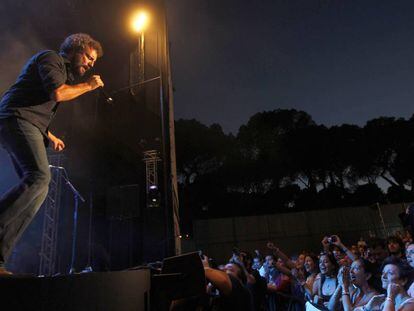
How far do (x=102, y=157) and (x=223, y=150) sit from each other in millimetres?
18826

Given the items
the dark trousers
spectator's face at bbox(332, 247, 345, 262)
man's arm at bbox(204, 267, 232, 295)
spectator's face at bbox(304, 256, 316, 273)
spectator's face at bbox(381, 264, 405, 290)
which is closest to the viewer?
the dark trousers

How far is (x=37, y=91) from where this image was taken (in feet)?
6.02

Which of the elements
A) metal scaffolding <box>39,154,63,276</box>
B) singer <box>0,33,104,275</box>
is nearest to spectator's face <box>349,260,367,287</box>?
singer <box>0,33,104,275</box>

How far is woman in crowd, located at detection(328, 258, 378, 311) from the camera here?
3047mm

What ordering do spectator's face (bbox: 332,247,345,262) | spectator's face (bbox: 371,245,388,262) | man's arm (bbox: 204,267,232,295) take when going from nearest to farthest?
man's arm (bbox: 204,267,232,295)
spectator's face (bbox: 371,245,388,262)
spectator's face (bbox: 332,247,345,262)

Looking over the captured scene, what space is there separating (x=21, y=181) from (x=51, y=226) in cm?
476

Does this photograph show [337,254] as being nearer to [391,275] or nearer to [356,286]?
[356,286]

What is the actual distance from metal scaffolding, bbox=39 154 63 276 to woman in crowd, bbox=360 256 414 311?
4.94 metres

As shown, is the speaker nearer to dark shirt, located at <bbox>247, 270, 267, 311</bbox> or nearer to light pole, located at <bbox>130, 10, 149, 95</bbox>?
dark shirt, located at <bbox>247, 270, 267, 311</bbox>

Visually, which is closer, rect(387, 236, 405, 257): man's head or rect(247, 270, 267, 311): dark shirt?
rect(247, 270, 267, 311): dark shirt

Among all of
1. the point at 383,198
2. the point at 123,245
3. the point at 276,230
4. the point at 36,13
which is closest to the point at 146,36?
the point at 36,13

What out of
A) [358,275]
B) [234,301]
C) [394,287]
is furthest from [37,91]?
[358,275]

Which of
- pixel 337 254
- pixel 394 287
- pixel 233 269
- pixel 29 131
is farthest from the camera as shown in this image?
pixel 337 254

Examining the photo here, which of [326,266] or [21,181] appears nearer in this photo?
[21,181]
